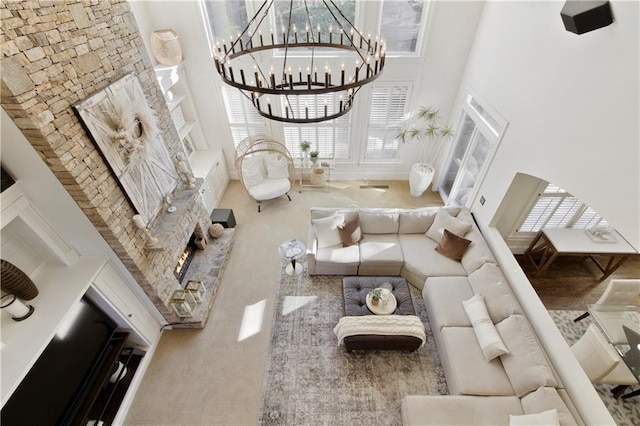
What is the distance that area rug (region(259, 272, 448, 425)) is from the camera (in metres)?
3.53

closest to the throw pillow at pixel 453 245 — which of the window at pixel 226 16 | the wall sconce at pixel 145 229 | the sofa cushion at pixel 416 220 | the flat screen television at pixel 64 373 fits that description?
the sofa cushion at pixel 416 220

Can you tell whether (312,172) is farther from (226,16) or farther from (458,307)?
(458,307)

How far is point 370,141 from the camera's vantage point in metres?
6.61

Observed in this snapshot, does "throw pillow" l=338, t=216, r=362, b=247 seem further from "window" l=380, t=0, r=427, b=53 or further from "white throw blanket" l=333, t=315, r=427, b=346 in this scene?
"window" l=380, t=0, r=427, b=53

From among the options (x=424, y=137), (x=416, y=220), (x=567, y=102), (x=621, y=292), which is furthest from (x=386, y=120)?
(x=621, y=292)

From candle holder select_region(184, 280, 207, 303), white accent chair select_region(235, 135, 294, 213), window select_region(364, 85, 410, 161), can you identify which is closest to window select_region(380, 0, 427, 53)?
window select_region(364, 85, 410, 161)

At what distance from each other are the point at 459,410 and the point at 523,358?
95 centimetres

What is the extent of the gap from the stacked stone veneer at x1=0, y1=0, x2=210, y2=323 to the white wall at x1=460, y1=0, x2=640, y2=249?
4730 mm

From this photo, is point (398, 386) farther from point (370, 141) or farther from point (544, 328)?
point (370, 141)

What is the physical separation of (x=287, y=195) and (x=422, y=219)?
306 cm

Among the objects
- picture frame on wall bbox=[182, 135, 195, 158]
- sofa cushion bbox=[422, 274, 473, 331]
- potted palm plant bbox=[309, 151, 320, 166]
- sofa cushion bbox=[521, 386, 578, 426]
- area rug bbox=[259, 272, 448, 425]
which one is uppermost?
picture frame on wall bbox=[182, 135, 195, 158]

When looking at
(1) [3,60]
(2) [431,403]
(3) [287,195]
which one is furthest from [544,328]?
(1) [3,60]

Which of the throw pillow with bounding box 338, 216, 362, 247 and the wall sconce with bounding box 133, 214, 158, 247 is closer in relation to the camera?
the wall sconce with bounding box 133, 214, 158, 247

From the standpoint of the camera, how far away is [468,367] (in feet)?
11.4
